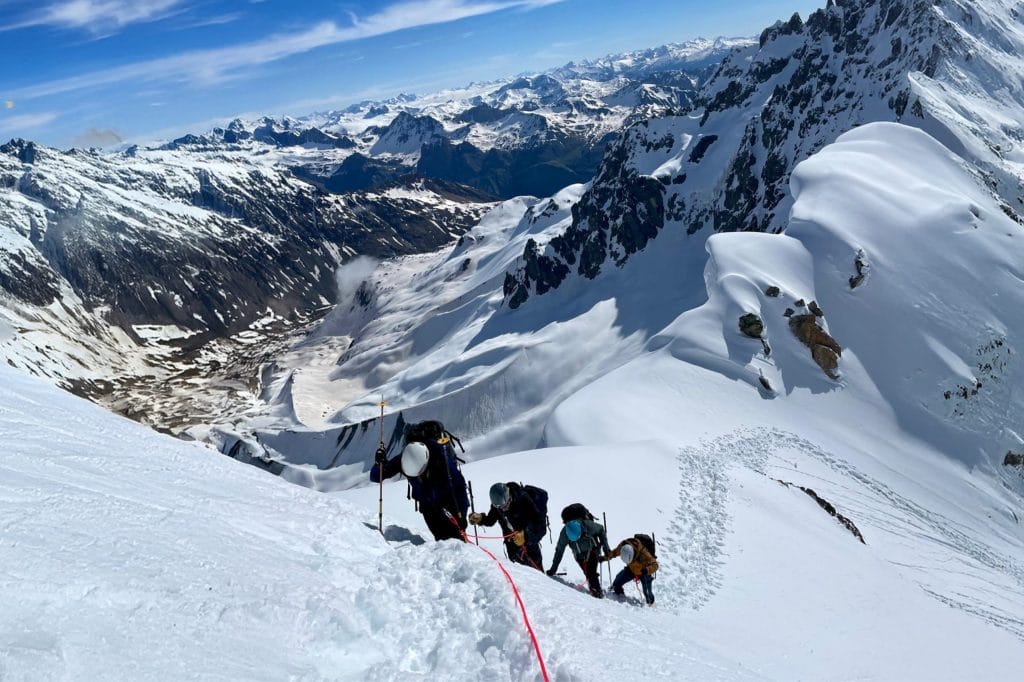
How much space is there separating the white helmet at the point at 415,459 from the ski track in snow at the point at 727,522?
7.71 m

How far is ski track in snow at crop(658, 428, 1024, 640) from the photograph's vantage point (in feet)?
62.0

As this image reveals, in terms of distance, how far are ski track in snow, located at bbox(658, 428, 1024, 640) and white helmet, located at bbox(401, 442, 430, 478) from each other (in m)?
7.71

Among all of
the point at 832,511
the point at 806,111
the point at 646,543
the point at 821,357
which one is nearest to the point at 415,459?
the point at 646,543

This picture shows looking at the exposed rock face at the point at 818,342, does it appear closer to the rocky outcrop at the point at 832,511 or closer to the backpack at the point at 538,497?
the rocky outcrop at the point at 832,511

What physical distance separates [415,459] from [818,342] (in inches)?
2062

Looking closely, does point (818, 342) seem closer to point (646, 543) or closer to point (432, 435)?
point (646, 543)

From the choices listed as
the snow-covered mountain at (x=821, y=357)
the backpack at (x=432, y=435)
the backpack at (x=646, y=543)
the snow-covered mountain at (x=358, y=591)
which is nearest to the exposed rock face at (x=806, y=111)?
the snow-covered mountain at (x=821, y=357)

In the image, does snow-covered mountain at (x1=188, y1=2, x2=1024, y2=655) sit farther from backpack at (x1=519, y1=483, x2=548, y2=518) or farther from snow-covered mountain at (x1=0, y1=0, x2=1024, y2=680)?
backpack at (x1=519, y1=483, x2=548, y2=518)

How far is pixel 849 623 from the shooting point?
59.2 ft

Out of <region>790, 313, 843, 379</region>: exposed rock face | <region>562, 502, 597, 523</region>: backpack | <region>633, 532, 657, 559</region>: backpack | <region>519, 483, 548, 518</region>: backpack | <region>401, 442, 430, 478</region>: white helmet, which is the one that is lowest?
<region>790, 313, 843, 379</region>: exposed rock face

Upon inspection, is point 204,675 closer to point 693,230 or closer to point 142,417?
point 693,230

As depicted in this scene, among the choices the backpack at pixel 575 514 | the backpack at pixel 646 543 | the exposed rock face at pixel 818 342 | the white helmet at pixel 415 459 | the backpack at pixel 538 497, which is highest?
the white helmet at pixel 415 459

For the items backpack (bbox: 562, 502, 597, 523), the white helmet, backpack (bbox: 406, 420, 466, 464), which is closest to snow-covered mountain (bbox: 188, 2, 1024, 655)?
backpack (bbox: 562, 502, 597, 523)

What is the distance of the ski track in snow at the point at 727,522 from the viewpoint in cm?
1889
